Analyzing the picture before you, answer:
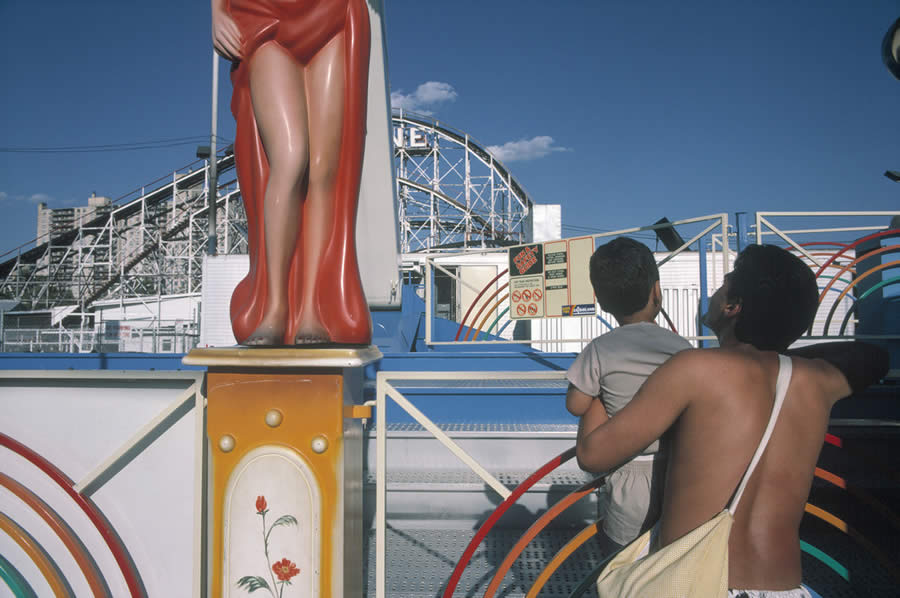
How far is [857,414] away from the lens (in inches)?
106

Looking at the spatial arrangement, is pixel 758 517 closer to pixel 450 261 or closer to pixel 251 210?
pixel 251 210

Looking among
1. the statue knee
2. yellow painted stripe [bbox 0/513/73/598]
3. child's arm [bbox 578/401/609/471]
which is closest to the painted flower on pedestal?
yellow painted stripe [bbox 0/513/73/598]

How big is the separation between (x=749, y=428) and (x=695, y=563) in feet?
0.87

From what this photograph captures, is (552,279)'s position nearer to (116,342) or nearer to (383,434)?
(383,434)

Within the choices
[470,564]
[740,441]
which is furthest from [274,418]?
[470,564]

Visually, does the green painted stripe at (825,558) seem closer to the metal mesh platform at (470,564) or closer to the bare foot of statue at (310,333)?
the metal mesh platform at (470,564)

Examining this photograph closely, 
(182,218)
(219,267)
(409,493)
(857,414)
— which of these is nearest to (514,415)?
(409,493)

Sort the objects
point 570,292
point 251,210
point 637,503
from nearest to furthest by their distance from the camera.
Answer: point 637,503, point 251,210, point 570,292

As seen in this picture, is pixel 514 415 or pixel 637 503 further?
pixel 514 415

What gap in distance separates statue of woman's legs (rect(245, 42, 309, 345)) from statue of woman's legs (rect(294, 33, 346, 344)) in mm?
36

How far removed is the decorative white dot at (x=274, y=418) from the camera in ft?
4.83

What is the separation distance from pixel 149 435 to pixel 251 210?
0.80m

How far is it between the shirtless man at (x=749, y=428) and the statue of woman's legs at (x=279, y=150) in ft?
3.64

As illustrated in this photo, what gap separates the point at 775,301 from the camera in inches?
41.0
